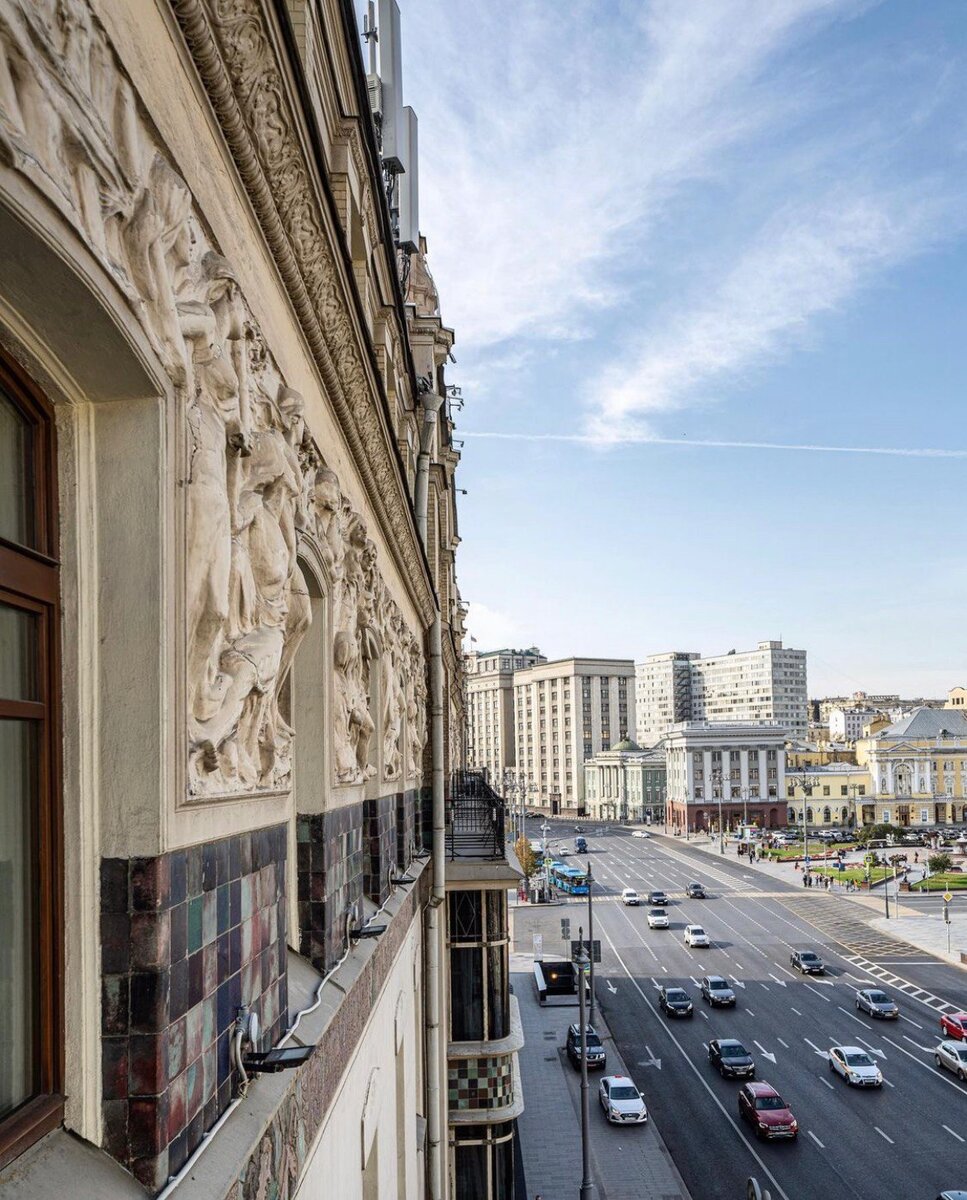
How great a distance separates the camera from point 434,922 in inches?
622

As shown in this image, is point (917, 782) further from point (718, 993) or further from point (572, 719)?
point (718, 993)

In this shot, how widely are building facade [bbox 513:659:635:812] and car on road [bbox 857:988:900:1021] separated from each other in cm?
9852

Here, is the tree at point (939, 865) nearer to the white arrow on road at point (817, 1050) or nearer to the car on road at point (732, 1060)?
the white arrow on road at point (817, 1050)

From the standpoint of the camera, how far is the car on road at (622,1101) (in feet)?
89.3

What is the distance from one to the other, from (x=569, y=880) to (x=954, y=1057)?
36.6 m

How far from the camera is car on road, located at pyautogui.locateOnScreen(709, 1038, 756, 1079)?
30781 millimetres

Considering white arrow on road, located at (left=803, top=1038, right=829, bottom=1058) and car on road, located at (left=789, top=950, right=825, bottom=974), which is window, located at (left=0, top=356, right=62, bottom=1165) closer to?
white arrow on road, located at (left=803, top=1038, right=829, bottom=1058)

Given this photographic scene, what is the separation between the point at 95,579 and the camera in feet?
10.5

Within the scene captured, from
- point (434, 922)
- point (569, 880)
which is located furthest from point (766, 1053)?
point (569, 880)

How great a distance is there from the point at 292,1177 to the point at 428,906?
35.8 ft

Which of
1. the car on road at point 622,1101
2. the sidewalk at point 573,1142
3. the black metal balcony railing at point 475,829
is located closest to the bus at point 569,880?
the sidewalk at point 573,1142

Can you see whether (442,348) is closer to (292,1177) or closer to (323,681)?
(323,681)

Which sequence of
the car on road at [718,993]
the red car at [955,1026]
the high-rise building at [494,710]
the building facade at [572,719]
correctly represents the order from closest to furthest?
the red car at [955,1026], the car on road at [718,993], the building facade at [572,719], the high-rise building at [494,710]

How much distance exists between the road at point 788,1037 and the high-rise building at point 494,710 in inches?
3400
